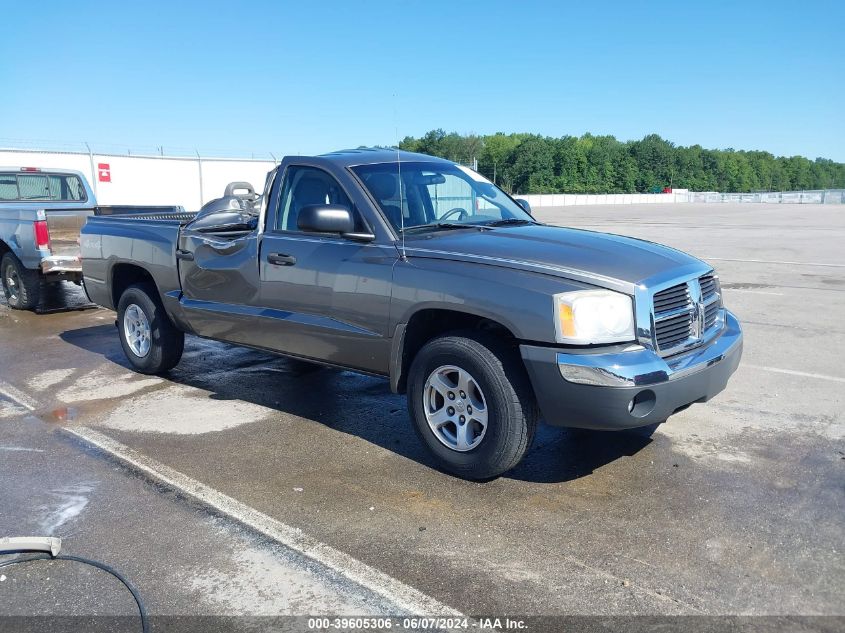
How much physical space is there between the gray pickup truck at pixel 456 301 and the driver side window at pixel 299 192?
11mm

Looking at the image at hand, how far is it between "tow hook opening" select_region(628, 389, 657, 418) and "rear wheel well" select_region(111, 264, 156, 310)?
4.78 m

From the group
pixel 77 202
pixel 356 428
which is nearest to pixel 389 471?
pixel 356 428

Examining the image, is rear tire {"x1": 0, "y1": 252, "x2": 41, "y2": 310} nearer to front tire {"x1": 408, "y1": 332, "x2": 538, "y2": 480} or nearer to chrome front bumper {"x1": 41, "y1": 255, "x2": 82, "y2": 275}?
chrome front bumper {"x1": 41, "y1": 255, "x2": 82, "y2": 275}

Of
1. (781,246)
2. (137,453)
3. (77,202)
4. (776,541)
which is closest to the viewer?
(776,541)

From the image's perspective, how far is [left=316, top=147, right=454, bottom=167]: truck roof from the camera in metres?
5.19

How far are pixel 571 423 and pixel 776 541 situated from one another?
1090mm

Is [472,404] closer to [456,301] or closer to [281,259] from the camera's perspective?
[456,301]

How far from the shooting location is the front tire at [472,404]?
400 centimetres

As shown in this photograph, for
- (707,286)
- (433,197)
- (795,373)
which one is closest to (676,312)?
(707,286)

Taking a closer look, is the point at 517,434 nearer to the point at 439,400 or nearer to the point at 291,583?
the point at 439,400

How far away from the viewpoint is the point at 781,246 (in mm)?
19359

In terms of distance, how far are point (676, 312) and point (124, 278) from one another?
5204 mm

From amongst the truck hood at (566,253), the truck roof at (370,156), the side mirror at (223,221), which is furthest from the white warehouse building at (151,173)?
Answer: the truck hood at (566,253)

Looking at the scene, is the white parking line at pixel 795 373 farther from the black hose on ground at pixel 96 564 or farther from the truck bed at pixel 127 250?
the black hose on ground at pixel 96 564
